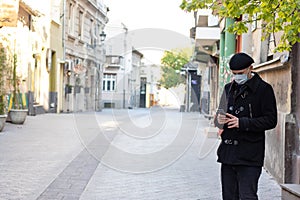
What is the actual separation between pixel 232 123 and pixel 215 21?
16259 mm

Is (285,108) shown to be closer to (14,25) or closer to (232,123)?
(232,123)

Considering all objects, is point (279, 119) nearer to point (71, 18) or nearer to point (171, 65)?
point (71, 18)

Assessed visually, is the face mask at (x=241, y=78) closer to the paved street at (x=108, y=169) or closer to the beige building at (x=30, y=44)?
the paved street at (x=108, y=169)

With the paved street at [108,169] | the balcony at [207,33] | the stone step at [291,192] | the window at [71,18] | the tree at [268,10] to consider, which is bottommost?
the paved street at [108,169]

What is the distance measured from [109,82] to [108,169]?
49.1 metres

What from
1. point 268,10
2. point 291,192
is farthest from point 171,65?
point 291,192

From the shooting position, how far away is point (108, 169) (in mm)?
8594

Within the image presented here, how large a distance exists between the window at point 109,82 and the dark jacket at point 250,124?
5278 centimetres

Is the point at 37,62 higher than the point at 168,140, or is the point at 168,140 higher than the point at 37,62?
the point at 37,62

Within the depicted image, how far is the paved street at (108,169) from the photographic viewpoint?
21.5 feet

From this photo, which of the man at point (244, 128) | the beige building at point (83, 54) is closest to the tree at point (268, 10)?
the man at point (244, 128)

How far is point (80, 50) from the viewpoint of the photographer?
106ft

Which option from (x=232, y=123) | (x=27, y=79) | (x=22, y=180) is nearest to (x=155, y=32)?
(x=27, y=79)

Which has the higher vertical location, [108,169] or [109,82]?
[109,82]
